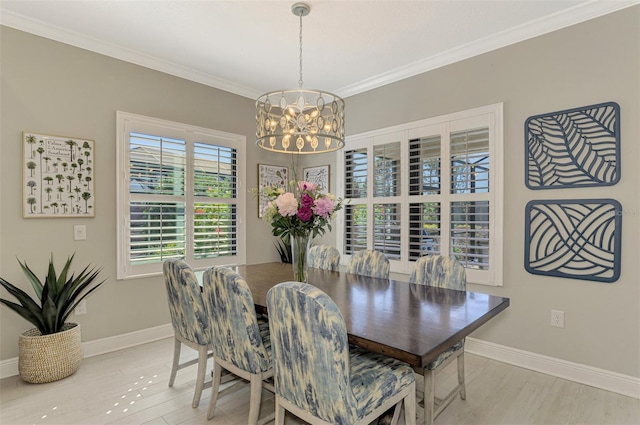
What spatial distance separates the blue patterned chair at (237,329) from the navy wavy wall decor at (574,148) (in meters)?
2.44

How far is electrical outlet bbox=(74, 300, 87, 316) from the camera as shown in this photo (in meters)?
2.91

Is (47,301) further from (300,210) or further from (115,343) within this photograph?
(300,210)

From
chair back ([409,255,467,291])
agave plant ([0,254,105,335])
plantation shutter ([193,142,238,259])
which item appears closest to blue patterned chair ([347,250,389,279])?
chair back ([409,255,467,291])

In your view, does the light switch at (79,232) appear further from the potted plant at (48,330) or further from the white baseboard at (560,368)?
the white baseboard at (560,368)

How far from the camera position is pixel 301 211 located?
2092 mm

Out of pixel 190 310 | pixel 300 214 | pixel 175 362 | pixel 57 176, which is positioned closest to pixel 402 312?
pixel 300 214

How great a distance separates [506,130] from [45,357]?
4055mm

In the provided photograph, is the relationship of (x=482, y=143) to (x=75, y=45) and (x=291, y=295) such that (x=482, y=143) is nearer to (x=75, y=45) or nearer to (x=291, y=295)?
(x=291, y=295)

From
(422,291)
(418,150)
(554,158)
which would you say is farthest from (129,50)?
(554,158)

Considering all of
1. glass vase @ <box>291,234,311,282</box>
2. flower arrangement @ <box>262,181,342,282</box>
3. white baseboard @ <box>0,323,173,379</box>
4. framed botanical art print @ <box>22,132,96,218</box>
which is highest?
framed botanical art print @ <box>22,132,96,218</box>

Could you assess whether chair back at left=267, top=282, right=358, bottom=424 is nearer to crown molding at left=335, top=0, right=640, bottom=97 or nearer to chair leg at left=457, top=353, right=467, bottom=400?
chair leg at left=457, top=353, right=467, bottom=400

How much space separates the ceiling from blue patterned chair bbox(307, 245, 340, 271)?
6.21ft

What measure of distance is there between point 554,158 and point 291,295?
246 centimetres

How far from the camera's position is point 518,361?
2764mm
